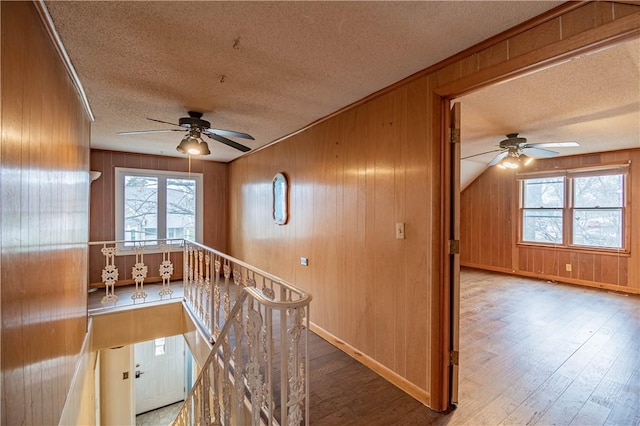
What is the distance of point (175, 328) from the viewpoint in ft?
13.8

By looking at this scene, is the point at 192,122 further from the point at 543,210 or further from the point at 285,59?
the point at 543,210

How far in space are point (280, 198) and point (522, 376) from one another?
326 cm

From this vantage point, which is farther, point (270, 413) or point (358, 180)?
point (358, 180)

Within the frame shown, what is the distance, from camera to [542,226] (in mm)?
5828

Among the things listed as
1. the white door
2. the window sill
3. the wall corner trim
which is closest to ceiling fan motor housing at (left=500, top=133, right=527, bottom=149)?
the window sill

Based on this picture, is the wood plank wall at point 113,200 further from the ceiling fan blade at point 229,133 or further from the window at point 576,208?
the window at point 576,208

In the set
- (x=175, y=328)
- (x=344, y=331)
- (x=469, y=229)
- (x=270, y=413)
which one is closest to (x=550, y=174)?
(x=469, y=229)

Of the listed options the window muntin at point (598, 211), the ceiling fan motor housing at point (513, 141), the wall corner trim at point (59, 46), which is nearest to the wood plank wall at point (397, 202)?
the wall corner trim at point (59, 46)

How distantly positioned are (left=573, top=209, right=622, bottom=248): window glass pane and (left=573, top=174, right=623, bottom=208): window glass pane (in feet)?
0.43

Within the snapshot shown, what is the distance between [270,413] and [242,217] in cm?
430

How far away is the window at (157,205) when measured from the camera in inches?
202

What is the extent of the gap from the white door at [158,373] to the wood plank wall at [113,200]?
97.9 inches

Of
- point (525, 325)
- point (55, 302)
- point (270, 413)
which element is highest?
point (55, 302)

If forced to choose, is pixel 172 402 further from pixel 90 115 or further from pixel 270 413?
pixel 270 413
